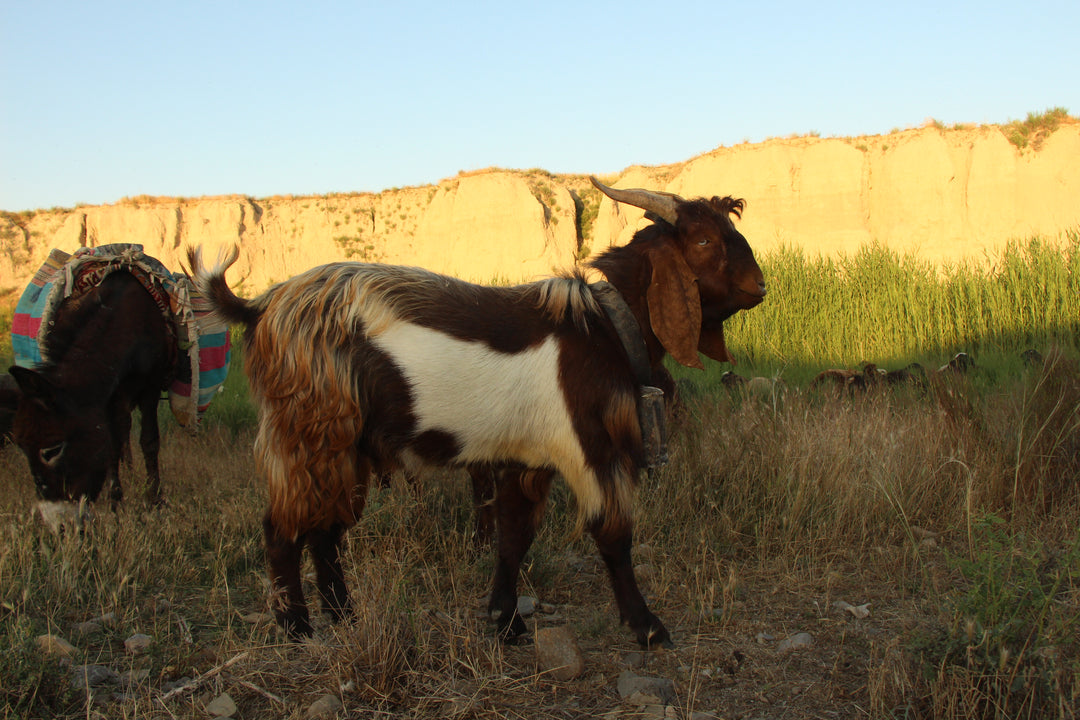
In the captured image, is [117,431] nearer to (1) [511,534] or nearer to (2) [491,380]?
(1) [511,534]

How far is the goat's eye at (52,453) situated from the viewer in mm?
3988

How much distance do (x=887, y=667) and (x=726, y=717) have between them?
0.62 meters

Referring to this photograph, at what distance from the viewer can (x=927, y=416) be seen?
5.46 metres

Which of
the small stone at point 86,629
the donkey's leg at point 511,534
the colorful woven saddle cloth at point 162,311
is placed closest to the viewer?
the small stone at point 86,629

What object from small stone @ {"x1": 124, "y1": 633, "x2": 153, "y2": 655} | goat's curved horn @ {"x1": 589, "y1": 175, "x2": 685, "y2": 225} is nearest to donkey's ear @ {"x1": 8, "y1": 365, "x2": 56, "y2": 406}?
small stone @ {"x1": 124, "y1": 633, "x2": 153, "y2": 655}

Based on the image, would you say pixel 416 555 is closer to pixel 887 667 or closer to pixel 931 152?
pixel 887 667

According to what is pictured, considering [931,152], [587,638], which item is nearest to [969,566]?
[587,638]

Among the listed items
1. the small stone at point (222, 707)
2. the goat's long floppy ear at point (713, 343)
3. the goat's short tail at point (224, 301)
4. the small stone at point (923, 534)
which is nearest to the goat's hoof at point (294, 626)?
the small stone at point (222, 707)

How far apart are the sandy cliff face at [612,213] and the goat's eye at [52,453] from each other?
16.2 meters

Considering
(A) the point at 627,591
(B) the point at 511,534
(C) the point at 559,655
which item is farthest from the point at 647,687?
(B) the point at 511,534

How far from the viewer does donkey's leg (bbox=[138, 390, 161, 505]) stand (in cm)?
540

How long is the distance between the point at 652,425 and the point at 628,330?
17.4 inches

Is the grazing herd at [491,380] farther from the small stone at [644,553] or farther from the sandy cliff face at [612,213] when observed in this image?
the sandy cliff face at [612,213]

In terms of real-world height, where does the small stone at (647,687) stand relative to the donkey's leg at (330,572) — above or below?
below
